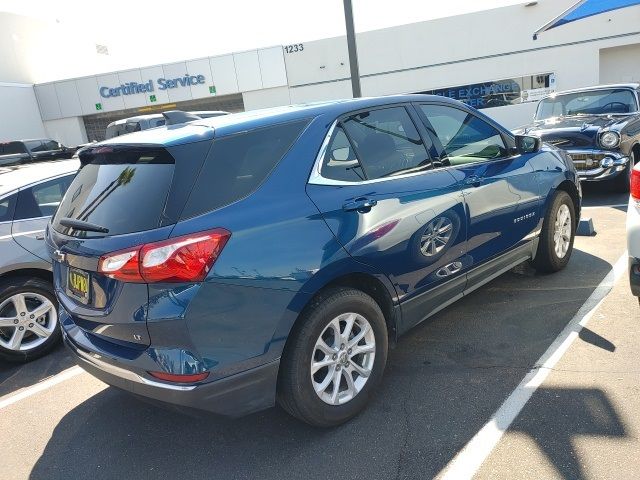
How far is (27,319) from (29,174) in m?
1.38

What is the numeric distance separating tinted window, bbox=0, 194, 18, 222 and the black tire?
4589mm

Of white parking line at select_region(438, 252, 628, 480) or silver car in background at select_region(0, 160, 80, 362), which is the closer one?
white parking line at select_region(438, 252, 628, 480)

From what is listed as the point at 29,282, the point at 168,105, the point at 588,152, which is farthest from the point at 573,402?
the point at 168,105

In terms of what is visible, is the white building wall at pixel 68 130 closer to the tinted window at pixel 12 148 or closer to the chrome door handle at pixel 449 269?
the tinted window at pixel 12 148

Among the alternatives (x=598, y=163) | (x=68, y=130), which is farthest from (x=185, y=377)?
(x=68, y=130)

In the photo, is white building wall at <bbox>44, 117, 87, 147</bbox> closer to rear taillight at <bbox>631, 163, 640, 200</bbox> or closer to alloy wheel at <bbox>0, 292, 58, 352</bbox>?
alloy wheel at <bbox>0, 292, 58, 352</bbox>

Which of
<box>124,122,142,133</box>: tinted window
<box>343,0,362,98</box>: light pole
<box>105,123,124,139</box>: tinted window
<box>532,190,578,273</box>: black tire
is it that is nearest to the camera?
<box>532,190,578,273</box>: black tire

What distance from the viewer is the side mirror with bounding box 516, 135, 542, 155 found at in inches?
164

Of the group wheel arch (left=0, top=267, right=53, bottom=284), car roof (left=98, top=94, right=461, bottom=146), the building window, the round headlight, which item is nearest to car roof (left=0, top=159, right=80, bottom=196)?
wheel arch (left=0, top=267, right=53, bottom=284)

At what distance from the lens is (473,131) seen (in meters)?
3.95

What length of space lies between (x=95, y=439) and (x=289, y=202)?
1879 millimetres

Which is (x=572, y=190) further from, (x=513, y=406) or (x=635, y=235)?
(x=513, y=406)

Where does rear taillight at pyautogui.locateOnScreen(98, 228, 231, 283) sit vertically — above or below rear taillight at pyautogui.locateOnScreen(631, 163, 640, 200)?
above

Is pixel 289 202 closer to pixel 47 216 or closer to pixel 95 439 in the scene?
pixel 95 439
